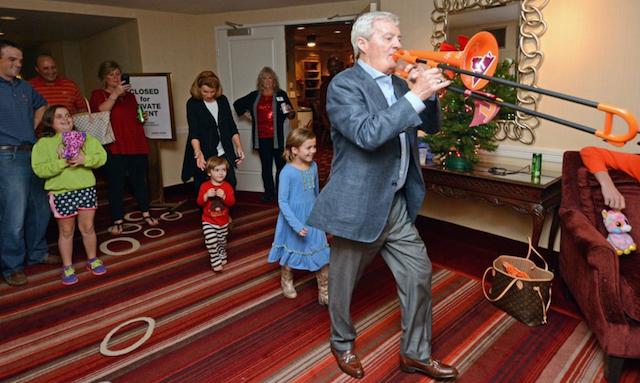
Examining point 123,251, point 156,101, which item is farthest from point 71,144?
point 156,101

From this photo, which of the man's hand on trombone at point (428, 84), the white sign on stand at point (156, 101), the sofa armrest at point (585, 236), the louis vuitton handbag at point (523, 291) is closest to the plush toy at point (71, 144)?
the white sign on stand at point (156, 101)

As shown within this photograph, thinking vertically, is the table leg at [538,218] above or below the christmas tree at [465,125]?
below

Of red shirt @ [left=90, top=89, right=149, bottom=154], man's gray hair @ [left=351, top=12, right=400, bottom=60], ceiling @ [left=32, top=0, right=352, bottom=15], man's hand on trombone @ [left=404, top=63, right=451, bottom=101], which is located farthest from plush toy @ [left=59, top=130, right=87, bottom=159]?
man's hand on trombone @ [left=404, top=63, right=451, bottom=101]

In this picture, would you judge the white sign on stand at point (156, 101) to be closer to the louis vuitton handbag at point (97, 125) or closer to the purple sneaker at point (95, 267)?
the louis vuitton handbag at point (97, 125)

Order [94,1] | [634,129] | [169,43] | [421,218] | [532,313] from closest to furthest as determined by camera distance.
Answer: [634,129]
[532,313]
[421,218]
[94,1]
[169,43]

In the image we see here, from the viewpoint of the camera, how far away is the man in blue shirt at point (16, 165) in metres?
2.92

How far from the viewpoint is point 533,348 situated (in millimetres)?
2232

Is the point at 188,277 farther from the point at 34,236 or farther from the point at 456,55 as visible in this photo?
the point at 456,55

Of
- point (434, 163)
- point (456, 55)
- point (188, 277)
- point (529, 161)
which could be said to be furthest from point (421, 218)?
point (456, 55)

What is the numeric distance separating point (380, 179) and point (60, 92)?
325cm

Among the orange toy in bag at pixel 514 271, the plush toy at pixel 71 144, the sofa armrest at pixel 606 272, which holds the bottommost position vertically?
the orange toy in bag at pixel 514 271

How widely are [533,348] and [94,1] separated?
5.09 meters

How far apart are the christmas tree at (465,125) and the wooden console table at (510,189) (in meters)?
0.17

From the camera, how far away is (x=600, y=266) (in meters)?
1.98
